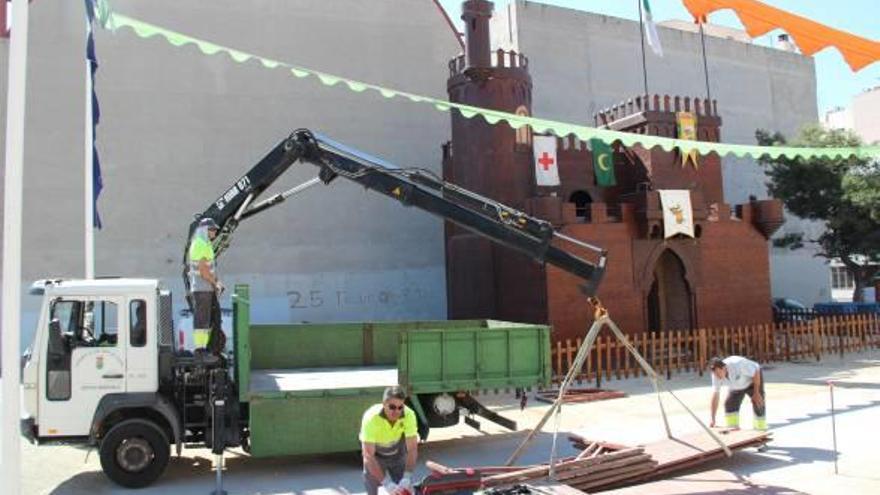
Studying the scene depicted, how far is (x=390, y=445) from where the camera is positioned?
263 inches

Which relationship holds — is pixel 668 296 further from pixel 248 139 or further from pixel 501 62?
pixel 248 139

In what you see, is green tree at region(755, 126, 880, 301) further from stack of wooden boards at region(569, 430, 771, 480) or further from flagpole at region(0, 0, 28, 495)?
flagpole at region(0, 0, 28, 495)

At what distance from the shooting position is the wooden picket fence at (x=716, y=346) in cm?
1775

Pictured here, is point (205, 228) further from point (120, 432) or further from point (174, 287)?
point (174, 287)

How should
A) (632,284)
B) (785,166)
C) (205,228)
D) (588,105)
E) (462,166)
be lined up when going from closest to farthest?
(205,228) < (632,284) < (462,166) < (785,166) < (588,105)

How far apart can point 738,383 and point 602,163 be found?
505 inches

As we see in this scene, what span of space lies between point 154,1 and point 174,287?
9625 mm

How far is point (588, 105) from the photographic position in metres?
33.0

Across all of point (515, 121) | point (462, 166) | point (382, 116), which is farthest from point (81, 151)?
point (515, 121)

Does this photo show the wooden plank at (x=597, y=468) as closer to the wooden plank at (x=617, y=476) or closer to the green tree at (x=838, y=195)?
the wooden plank at (x=617, y=476)

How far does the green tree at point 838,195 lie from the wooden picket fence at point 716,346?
5310mm

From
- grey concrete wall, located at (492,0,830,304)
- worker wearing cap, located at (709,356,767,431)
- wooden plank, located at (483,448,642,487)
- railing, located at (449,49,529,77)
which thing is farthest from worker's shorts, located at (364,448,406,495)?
grey concrete wall, located at (492,0,830,304)

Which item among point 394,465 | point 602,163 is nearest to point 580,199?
point 602,163

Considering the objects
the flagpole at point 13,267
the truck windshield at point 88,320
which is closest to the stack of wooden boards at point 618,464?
the flagpole at point 13,267
